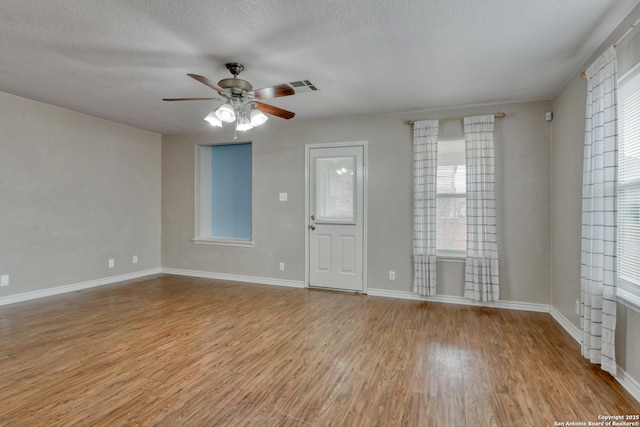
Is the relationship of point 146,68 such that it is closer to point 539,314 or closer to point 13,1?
point 13,1

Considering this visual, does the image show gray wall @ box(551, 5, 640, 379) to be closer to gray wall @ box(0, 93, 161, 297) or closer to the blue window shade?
the blue window shade

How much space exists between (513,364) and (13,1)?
439 cm

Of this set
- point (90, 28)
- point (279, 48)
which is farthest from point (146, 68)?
point (279, 48)

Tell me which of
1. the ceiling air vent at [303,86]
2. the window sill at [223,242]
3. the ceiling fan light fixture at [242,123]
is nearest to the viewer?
the ceiling fan light fixture at [242,123]

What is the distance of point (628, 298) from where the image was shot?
2152 mm

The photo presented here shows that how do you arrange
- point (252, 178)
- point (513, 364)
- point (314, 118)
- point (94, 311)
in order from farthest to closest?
point (252, 178)
point (314, 118)
point (94, 311)
point (513, 364)

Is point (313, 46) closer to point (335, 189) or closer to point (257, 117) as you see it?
point (257, 117)

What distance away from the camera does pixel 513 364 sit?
98.3 inches

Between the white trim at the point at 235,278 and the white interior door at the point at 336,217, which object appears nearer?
the white interior door at the point at 336,217

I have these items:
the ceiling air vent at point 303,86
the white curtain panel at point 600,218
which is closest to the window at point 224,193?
the ceiling air vent at point 303,86

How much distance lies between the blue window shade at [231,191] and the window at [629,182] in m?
4.80

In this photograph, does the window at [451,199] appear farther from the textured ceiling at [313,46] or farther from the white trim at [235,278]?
the white trim at [235,278]

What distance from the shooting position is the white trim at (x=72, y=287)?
12.9 ft

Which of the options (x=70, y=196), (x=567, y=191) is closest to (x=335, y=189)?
(x=567, y=191)
